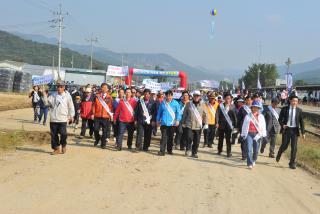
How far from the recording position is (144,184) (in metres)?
8.93

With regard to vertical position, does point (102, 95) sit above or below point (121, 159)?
above

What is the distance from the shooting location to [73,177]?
916 centimetres

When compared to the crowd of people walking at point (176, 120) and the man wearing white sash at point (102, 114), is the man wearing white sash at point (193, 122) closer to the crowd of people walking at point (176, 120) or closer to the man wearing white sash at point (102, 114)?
the crowd of people walking at point (176, 120)

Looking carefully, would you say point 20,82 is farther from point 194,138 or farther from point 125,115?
point 194,138

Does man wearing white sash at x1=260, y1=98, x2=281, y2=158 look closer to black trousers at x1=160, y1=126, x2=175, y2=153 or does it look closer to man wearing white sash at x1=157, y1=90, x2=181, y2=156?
man wearing white sash at x1=157, y1=90, x2=181, y2=156

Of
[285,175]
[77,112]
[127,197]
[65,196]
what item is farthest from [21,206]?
[77,112]

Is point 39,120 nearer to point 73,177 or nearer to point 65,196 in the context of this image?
point 73,177

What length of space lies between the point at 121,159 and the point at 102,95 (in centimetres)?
285

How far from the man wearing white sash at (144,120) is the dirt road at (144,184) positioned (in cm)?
74

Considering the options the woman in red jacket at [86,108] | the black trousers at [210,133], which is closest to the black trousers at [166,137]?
the black trousers at [210,133]

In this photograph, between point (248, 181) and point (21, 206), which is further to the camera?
point (248, 181)

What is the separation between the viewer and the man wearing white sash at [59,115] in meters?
11.8

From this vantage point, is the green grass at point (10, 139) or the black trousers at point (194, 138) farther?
the black trousers at point (194, 138)

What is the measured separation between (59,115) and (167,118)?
9.75ft
